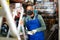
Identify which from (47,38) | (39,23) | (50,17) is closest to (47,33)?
(47,38)

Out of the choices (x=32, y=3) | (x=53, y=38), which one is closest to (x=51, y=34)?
(x=53, y=38)

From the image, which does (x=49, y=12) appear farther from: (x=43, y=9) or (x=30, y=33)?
(x=30, y=33)

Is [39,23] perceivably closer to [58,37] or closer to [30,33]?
[30,33]

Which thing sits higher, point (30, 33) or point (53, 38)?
point (30, 33)

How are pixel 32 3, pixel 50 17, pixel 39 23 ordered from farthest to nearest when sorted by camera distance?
pixel 50 17 → pixel 32 3 → pixel 39 23

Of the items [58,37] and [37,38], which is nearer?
[37,38]

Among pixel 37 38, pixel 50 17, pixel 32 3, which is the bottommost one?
pixel 37 38

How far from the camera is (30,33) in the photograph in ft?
7.00

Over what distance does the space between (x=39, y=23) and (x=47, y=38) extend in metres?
0.48

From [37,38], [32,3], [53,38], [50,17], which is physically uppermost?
[32,3]

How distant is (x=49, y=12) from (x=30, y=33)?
629 mm

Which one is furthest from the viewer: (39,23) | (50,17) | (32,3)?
(50,17)

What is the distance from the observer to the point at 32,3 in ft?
7.93

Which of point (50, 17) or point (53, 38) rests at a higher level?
point (50, 17)
